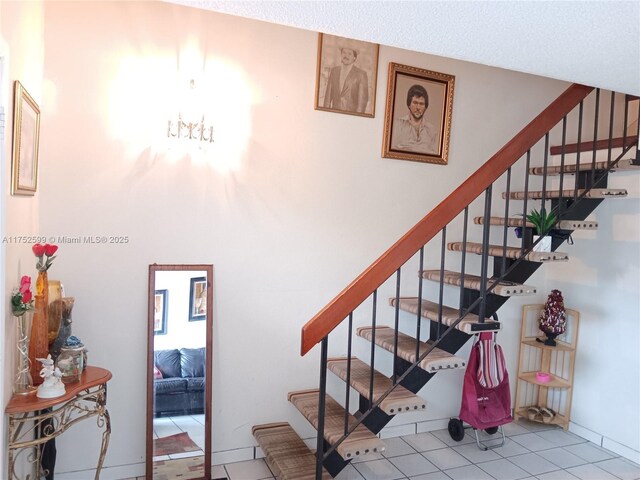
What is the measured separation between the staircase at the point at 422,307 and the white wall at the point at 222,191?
329mm

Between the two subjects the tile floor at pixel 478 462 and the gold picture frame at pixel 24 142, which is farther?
the tile floor at pixel 478 462

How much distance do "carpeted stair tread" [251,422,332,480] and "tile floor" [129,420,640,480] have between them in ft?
0.66

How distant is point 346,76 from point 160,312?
196cm

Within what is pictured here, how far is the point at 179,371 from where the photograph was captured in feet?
9.42

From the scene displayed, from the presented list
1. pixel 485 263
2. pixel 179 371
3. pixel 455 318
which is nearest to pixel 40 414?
pixel 179 371

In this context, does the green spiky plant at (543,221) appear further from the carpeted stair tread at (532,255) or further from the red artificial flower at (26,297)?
the red artificial flower at (26,297)

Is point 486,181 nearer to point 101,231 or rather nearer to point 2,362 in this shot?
point 101,231

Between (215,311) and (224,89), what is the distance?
1.39 meters

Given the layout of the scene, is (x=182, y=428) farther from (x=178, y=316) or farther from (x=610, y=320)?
(x=610, y=320)

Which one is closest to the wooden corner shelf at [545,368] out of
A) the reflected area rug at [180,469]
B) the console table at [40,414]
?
the reflected area rug at [180,469]

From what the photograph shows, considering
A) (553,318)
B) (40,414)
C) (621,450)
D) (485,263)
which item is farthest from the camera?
(553,318)

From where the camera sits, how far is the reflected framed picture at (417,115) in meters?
3.39

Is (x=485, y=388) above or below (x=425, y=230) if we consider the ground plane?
below

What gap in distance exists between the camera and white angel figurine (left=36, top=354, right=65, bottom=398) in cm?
204
